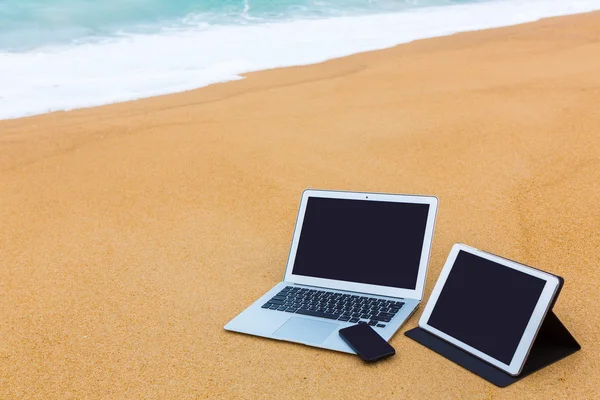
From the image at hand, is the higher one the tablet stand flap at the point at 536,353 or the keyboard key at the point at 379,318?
the keyboard key at the point at 379,318

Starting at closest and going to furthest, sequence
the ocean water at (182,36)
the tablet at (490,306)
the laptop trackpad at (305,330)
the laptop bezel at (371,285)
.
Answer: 1. the tablet at (490,306)
2. the laptop trackpad at (305,330)
3. the laptop bezel at (371,285)
4. the ocean water at (182,36)

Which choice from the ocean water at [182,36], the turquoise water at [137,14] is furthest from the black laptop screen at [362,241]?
the turquoise water at [137,14]

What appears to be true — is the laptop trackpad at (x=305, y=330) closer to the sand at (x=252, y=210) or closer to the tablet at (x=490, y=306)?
the sand at (x=252, y=210)

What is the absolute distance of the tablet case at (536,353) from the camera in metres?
1.60

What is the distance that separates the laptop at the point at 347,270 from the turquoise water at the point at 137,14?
6.96 meters

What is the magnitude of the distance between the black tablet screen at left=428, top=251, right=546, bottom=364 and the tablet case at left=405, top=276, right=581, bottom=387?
0.04 meters

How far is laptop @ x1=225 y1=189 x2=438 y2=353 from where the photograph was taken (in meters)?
1.86

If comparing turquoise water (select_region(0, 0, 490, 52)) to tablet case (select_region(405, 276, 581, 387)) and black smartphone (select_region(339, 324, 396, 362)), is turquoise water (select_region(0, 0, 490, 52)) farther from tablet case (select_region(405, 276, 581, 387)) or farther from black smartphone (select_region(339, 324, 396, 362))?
tablet case (select_region(405, 276, 581, 387))

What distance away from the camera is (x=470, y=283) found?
1769 millimetres

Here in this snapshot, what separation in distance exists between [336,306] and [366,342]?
0.67ft

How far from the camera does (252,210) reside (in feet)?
8.82

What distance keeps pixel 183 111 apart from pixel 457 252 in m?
2.69

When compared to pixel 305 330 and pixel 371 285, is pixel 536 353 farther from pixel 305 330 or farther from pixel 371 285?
pixel 305 330

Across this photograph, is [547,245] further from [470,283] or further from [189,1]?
[189,1]
